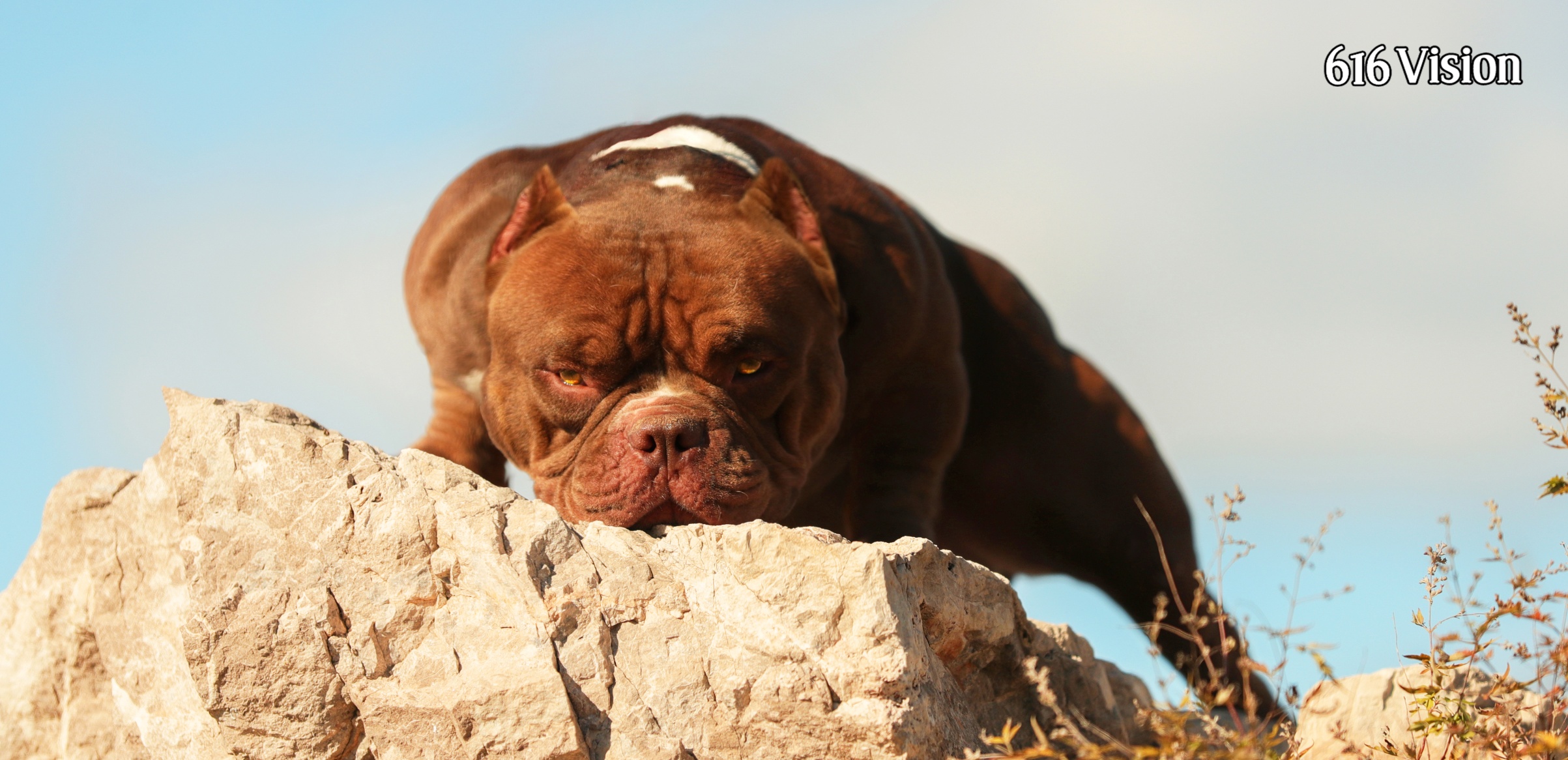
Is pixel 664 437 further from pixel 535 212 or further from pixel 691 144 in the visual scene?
pixel 691 144

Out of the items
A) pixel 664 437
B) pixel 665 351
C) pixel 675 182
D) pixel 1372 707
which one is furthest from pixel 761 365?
pixel 1372 707

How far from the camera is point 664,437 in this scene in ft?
13.0

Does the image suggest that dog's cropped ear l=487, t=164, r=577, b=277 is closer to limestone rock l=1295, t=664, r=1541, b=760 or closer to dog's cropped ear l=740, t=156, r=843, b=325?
dog's cropped ear l=740, t=156, r=843, b=325

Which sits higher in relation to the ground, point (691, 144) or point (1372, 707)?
point (691, 144)

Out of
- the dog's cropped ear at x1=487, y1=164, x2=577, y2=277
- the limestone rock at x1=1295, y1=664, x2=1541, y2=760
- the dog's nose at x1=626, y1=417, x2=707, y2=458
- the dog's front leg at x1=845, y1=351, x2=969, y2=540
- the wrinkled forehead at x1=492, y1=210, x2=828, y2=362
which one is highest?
the dog's cropped ear at x1=487, y1=164, x2=577, y2=277

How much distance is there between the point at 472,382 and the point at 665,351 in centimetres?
106

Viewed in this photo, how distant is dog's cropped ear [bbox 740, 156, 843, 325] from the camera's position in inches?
191

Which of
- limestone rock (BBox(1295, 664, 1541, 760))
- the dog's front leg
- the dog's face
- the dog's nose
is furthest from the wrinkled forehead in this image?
limestone rock (BBox(1295, 664, 1541, 760))

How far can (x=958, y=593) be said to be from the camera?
10.6 ft

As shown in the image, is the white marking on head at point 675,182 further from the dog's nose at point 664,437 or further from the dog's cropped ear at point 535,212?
the dog's nose at point 664,437

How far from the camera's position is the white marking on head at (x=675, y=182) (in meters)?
4.97

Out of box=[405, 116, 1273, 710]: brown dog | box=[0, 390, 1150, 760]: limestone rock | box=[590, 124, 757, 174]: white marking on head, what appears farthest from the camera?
box=[590, 124, 757, 174]: white marking on head

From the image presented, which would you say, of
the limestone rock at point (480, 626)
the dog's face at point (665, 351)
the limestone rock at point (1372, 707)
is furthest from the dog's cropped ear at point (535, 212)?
the limestone rock at point (1372, 707)

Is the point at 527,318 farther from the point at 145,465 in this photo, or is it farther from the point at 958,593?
the point at 958,593
